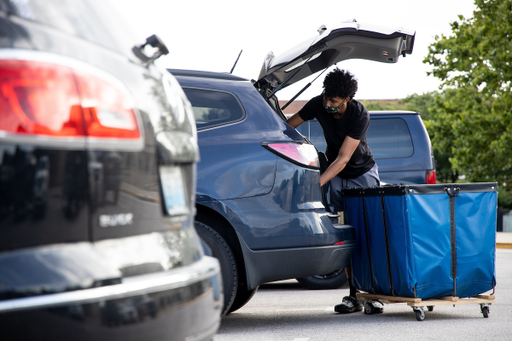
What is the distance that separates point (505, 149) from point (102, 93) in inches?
802

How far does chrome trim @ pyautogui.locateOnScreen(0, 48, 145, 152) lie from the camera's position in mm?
1317

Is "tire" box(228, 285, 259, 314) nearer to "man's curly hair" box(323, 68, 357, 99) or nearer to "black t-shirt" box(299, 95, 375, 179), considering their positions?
"black t-shirt" box(299, 95, 375, 179)

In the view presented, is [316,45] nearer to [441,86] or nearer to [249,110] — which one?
[249,110]

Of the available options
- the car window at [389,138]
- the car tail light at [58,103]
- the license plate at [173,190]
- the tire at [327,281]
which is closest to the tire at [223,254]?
the license plate at [173,190]

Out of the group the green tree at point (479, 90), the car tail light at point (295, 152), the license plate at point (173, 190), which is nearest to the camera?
the license plate at point (173, 190)

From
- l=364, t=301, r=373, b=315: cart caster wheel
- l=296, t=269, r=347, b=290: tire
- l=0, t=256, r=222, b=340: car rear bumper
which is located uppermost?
l=0, t=256, r=222, b=340: car rear bumper

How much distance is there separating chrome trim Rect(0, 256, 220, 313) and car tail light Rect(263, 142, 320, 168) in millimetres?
1972

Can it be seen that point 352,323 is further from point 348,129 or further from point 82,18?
point 82,18

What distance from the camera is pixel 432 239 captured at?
4.06 metres

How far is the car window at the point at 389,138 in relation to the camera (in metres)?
6.95

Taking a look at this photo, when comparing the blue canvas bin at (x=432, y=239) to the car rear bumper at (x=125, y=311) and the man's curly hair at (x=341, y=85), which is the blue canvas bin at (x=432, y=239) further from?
the car rear bumper at (x=125, y=311)

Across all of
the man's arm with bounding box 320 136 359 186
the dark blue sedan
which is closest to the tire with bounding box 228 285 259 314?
the dark blue sedan

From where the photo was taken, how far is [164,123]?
172 cm

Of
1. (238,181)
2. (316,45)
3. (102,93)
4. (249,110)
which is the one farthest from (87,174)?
(316,45)
